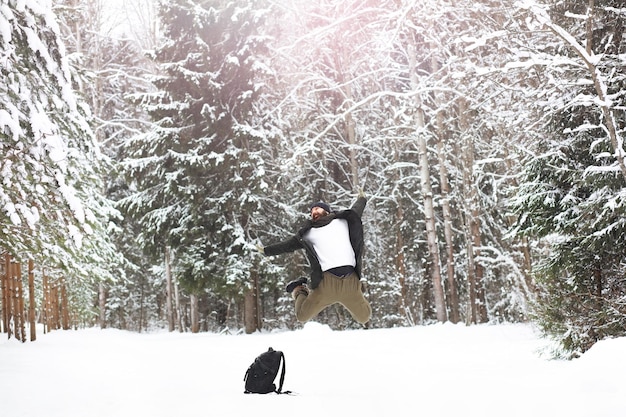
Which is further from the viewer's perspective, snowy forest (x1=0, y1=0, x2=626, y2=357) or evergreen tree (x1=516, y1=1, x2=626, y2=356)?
evergreen tree (x1=516, y1=1, x2=626, y2=356)

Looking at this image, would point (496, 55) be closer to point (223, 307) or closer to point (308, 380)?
point (308, 380)

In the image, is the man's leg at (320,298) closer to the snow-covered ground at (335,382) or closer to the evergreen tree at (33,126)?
the snow-covered ground at (335,382)

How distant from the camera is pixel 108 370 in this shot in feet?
27.7

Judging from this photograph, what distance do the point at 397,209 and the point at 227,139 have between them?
7.75m

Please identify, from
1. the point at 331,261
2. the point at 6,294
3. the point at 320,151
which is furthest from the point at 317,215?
the point at 320,151

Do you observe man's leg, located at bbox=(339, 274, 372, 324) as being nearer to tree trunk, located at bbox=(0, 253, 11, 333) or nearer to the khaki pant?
the khaki pant

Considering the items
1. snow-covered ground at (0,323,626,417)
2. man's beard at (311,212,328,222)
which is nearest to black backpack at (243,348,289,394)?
snow-covered ground at (0,323,626,417)

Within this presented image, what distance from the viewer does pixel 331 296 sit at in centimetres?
654

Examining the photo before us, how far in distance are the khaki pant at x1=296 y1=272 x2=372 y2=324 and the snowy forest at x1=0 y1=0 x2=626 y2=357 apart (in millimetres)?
3156

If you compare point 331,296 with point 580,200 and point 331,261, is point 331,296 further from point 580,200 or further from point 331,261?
point 580,200

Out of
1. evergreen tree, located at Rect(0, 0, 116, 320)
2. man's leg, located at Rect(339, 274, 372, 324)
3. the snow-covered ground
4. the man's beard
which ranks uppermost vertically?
evergreen tree, located at Rect(0, 0, 116, 320)

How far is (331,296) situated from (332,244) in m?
0.61

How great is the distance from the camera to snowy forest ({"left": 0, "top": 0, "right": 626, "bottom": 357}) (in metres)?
7.52

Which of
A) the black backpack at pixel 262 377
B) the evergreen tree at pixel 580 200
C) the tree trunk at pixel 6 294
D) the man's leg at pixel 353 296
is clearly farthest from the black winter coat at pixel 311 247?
the tree trunk at pixel 6 294
